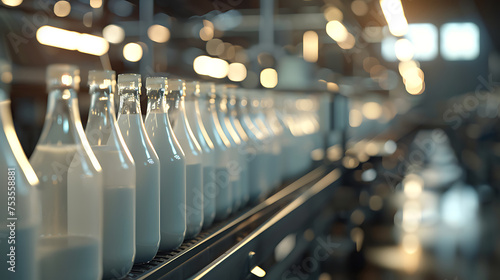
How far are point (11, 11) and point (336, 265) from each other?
2.15 meters

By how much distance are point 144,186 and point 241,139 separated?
0.53m

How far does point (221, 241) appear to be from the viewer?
0.95 m

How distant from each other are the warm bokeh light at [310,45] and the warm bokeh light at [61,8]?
6.73ft

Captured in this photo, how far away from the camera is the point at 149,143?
81 cm

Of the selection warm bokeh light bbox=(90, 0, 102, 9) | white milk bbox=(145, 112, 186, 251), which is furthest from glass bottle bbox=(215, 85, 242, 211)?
warm bokeh light bbox=(90, 0, 102, 9)

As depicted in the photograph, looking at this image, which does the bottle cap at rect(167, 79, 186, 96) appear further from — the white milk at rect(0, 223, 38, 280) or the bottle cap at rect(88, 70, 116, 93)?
the white milk at rect(0, 223, 38, 280)

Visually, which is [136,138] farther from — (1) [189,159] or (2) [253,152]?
(2) [253,152]

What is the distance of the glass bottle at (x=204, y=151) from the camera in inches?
41.0

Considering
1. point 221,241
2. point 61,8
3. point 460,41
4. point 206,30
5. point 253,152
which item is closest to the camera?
point 221,241

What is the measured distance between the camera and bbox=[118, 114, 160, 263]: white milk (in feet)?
2.56

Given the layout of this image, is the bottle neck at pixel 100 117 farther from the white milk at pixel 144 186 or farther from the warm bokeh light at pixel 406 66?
the warm bokeh light at pixel 406 66

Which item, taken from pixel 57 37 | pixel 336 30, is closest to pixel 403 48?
pixel 336 30

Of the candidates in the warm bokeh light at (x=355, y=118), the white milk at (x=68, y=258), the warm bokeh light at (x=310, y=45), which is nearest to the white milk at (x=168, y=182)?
the white milk at (x=68, y=258)

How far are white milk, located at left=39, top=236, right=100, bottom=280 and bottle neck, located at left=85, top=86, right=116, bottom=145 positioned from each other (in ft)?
0.55
